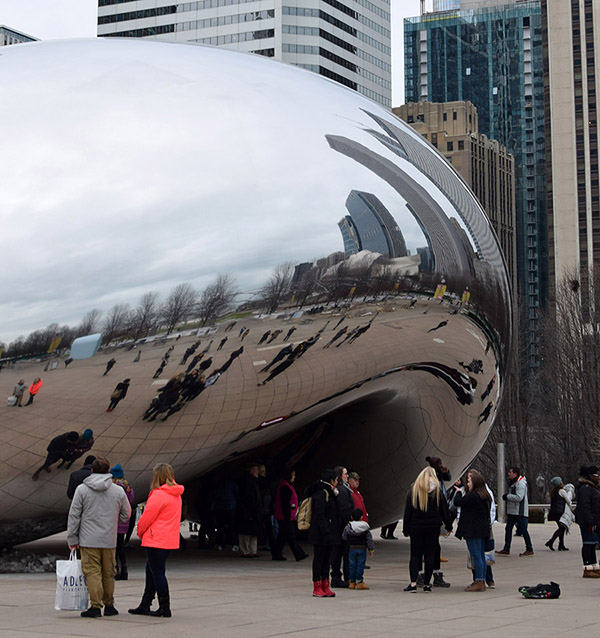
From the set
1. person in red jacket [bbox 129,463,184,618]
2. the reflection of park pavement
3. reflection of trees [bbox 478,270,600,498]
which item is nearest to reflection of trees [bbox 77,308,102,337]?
the reflection of park pavement

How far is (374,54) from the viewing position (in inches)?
5492

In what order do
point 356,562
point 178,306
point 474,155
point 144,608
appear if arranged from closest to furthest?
point 144,608
point 178,306
point 356,562
point 474,155

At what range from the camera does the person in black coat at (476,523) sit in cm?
1060

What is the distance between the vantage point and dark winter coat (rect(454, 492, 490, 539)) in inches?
418

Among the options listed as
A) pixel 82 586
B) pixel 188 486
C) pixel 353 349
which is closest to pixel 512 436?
pixel 188 486

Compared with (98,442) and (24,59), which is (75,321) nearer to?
(98,442)

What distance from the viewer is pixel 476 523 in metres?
Answer: 10.6

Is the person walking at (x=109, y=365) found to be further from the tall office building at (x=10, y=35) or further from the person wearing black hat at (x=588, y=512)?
the tall office building at (x=10, y=35)

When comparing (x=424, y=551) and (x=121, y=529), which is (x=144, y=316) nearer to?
(x=121, y=529)

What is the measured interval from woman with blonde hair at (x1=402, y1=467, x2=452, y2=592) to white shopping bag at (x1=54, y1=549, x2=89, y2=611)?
11.2 ft

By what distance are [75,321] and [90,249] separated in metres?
0.70

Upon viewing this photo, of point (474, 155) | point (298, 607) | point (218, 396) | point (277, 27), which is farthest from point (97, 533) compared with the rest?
point (474, 155)

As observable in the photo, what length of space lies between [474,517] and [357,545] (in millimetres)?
1221

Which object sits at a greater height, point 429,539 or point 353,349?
point 353,349
